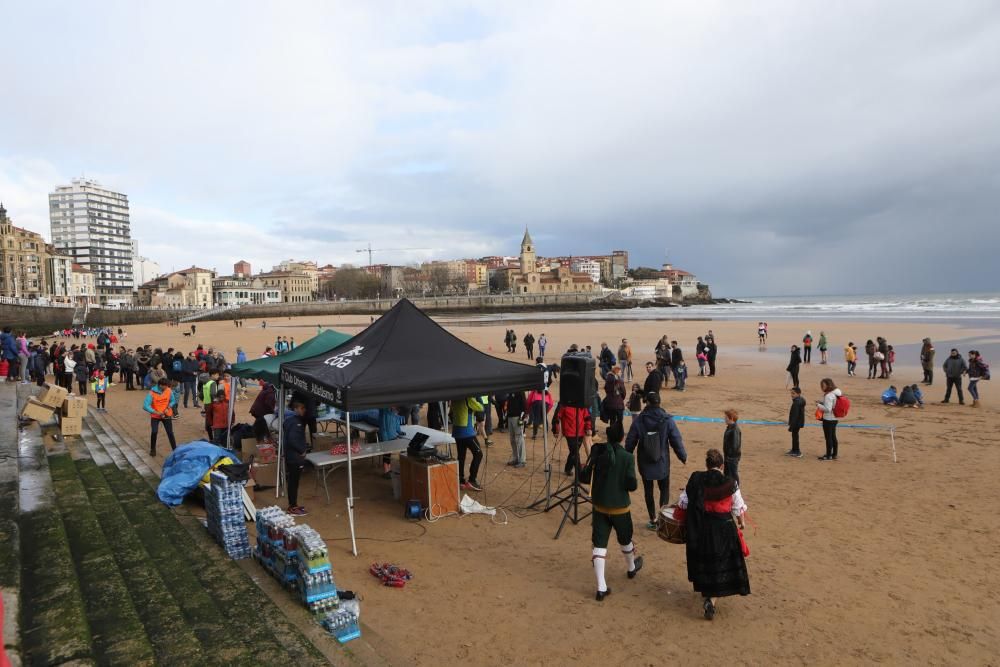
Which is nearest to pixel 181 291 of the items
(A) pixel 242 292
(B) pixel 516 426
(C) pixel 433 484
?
(A) pixel 242 292

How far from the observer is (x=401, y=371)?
704 cm

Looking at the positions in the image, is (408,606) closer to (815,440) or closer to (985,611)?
(985,611)

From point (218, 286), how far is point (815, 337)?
135829 mm

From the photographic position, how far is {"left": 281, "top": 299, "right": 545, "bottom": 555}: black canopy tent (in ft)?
21.4

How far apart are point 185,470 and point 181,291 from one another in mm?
133633

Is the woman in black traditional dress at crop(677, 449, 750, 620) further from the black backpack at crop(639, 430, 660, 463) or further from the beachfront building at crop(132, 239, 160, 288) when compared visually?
the beachfront building at crop(132, 239, 160, 288)

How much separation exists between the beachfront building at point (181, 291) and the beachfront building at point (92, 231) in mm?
5905

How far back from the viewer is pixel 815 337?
3697cm

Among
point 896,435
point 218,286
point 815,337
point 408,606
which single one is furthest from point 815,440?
point 218,286

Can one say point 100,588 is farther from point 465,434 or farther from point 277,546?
point 465,434

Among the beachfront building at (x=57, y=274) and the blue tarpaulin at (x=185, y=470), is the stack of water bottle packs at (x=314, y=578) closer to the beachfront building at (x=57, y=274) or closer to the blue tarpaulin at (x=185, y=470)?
the blue tarpaulin at (x=185, y=470)

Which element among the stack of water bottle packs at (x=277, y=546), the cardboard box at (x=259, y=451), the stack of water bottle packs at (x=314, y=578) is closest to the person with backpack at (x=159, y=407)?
the cardboard box at (x=259, y=451)

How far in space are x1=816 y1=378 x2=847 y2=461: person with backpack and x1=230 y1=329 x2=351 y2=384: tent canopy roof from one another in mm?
8283

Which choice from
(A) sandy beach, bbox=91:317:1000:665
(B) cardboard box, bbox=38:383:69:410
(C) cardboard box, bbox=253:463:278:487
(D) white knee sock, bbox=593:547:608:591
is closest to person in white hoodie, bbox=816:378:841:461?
(A) sandy beach, bbox=91:317:1000:665
